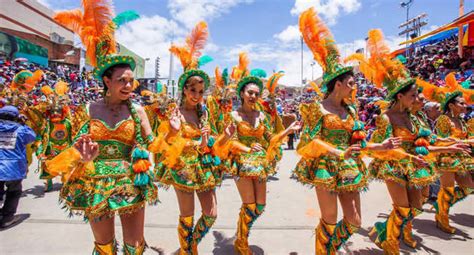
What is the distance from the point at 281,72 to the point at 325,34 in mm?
1528

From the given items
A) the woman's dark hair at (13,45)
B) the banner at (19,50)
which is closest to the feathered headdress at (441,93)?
the banner at (19,50)

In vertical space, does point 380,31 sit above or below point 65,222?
above

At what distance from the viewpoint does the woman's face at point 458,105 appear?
4527 mm

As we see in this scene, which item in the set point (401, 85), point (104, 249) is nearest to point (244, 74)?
point (401, 85)

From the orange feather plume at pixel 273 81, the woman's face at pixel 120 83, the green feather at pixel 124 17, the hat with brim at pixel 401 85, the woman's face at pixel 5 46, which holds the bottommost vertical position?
the woman's face at pixel 120 83

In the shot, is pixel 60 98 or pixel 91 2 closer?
pixel 91 2

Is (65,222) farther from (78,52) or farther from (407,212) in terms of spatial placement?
(78,52)

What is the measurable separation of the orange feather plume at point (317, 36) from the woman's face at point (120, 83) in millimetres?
1977

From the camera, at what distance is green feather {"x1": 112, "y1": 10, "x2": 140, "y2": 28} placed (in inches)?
109

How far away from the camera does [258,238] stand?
4.15 meters

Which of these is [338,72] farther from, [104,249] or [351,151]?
[104,249]

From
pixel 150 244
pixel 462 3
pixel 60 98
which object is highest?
pixel 462 3

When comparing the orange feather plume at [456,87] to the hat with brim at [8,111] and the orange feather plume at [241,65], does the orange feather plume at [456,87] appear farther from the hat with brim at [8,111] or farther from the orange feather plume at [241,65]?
Result: the hat with brim at [8,111]

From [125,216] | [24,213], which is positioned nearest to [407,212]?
[125,216]
